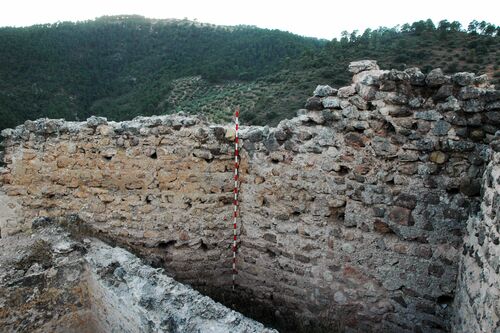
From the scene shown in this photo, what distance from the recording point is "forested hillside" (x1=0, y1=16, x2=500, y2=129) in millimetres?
21434

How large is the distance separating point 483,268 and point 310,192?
1725 mm

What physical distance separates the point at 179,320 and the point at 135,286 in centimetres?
62

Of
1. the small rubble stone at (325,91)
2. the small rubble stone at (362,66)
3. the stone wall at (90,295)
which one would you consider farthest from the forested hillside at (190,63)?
the stone wall at (90,295)

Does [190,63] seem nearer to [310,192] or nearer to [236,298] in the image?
[236,298]

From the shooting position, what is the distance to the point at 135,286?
329cm

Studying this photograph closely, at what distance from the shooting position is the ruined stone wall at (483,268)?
2688mm

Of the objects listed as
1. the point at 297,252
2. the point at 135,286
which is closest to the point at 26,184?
the point at 135,286

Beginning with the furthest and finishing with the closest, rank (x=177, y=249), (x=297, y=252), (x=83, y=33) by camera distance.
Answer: (x=83, y=33) < (x=177, y=249) < (x=297, y=252)

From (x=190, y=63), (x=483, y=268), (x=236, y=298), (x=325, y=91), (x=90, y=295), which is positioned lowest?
(x=236, y=298)

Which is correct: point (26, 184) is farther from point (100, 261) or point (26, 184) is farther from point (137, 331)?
point (137, 331)

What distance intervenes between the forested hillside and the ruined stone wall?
1477 centimetres

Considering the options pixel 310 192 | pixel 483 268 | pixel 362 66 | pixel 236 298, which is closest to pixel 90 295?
pixel 236 298

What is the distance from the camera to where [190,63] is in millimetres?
37156

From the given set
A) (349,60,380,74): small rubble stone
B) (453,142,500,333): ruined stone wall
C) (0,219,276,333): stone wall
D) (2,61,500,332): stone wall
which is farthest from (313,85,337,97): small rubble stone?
(0,219,276,333): stone wall
